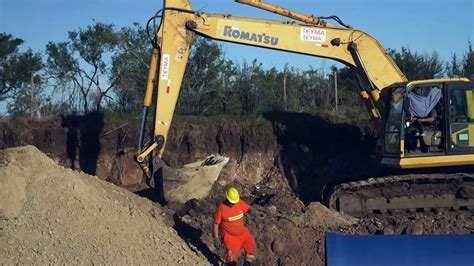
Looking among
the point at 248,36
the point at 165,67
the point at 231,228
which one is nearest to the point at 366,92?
the point at 248,36

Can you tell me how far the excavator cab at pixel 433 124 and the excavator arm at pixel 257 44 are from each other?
2.83 feet

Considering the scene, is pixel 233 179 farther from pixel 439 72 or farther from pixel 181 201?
pixel 439 72

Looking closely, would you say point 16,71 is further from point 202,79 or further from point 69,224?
point 69,224

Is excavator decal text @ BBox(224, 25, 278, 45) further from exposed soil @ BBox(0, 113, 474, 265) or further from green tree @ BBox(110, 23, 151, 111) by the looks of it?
green tree @ BBox(110, 23, 151, 111)

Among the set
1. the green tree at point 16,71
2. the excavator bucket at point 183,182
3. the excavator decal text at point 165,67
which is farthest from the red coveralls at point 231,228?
the green tree at point 16,71

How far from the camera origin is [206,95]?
830 inches

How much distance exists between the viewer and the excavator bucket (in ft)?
43.8

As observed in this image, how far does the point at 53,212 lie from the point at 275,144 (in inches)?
306

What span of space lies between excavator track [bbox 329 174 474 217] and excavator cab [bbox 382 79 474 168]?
441 mm

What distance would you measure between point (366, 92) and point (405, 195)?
2.02 m

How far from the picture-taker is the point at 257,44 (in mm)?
14023

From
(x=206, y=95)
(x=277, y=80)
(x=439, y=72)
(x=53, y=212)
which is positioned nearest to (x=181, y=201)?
(x=53, y=212)

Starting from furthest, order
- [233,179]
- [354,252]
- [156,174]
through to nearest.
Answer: [233,179] < [156,174] < [354,252]

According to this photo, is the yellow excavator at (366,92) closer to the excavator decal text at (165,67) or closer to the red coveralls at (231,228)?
the excavator decal text at (165,67)
